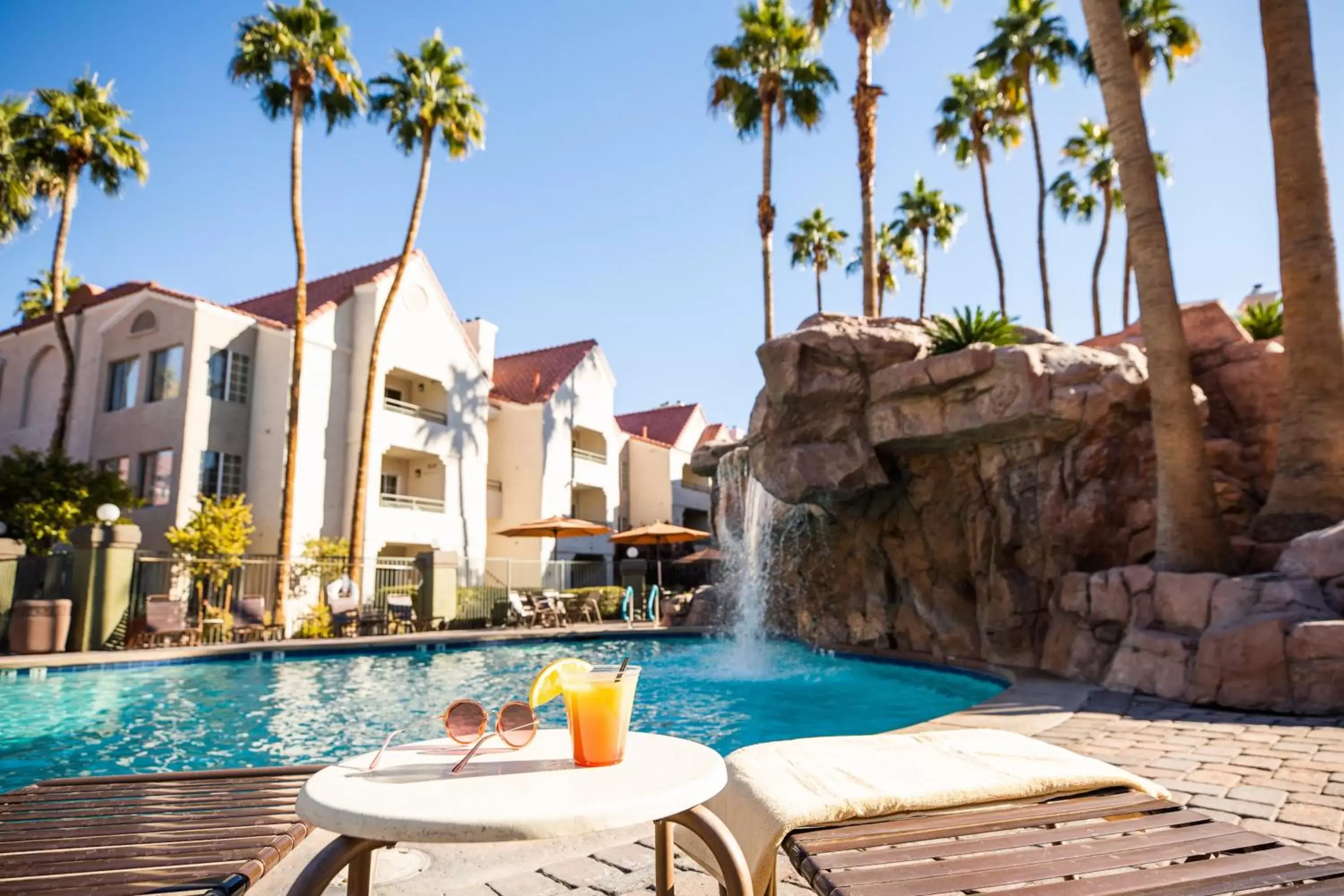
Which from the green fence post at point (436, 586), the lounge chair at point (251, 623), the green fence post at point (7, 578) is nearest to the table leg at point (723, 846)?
the green fence post at point (7, 578)

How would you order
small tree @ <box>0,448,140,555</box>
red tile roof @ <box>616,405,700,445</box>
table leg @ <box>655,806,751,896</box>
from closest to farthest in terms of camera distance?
table leg @ <box>655,806,751,896</box> → small tree @ <box>0,448,140,555</box> → red tile roof @ <box>616,405,700,445</box>

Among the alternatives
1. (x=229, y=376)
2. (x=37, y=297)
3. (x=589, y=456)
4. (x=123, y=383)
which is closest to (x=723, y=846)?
(x=229, y=376)

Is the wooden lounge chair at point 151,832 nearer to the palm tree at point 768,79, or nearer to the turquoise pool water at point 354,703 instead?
the turquoise pool water at point 354,703

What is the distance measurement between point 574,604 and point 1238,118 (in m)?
19.6

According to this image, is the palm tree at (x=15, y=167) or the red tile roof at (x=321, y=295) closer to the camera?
the palm tree at (x=15, y=167)

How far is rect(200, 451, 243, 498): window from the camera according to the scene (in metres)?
21.3

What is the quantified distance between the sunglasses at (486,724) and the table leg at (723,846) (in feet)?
1.54

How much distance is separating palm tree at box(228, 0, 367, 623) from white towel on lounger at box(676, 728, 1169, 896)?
755 inches

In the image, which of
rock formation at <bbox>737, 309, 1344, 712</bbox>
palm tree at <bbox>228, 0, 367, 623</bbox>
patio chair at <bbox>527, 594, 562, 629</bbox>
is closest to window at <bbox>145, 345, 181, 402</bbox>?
palm tree at <bbox>228, 0, 367, 623</bbox>

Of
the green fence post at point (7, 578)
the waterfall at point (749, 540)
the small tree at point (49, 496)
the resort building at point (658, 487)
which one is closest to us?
the green fence post at point (7, 578)

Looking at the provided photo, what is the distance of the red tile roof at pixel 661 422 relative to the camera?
133 feet

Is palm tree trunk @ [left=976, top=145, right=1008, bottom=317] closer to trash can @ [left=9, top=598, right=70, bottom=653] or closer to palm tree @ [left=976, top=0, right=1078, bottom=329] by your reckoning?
palm tree @ [left=976, top=0, right=1078, bottom=329]

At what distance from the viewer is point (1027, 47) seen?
79.2ft

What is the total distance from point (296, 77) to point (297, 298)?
5703 millimetres
